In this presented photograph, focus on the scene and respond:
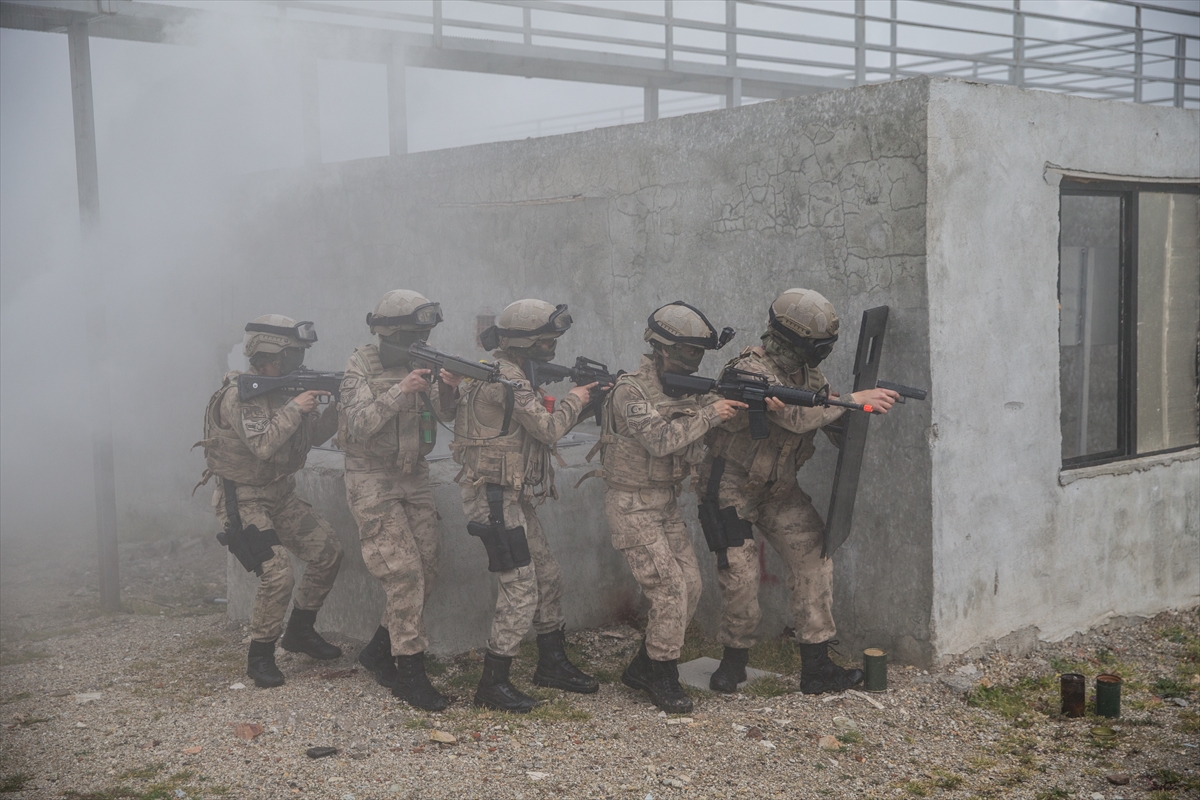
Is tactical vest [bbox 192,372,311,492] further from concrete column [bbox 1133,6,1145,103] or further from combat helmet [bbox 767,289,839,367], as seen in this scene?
concrete column [bbox 1133,6,1145,103]

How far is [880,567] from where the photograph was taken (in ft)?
17.7

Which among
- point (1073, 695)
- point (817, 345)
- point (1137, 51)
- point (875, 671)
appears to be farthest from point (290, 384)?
point (1137, 51)

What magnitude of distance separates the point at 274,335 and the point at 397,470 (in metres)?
1.00

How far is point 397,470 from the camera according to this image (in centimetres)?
537

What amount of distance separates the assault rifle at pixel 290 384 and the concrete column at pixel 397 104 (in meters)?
5.89

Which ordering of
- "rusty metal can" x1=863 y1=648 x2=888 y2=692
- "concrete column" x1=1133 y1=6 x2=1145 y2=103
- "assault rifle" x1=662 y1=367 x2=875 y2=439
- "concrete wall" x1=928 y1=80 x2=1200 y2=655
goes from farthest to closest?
"concrete column" x1=1133 y1=6 x2=1145 y2=103, "concrete wall" x1=928 y1=80 x2=1200 y2=655, "rusty metal can" x1=863 y1=648 x2=888 y2=692, "assault rifle" x1=662 y1=367 x2=875 y2=439

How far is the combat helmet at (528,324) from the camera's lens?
5.11 metres

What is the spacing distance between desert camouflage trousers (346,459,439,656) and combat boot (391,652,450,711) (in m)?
0.05

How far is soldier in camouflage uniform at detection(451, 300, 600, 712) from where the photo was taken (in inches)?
197

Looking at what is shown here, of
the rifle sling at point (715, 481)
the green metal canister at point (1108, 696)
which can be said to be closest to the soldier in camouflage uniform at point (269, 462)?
the rifle sling at point (715, 481)

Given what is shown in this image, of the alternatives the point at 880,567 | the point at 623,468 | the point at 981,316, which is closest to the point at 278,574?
the point at 623,468

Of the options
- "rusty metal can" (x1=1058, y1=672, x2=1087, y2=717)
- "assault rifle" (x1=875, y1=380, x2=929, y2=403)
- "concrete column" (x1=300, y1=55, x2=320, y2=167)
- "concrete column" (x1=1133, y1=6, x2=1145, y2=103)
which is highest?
"concrete column" (x1=1133, y1=6, x2=1145, y2=103)

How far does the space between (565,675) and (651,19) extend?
851 centimetres

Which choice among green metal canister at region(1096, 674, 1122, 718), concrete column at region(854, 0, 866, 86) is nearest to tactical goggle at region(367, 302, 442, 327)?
green metal canister at region(1096, 674, 1122, 718)
